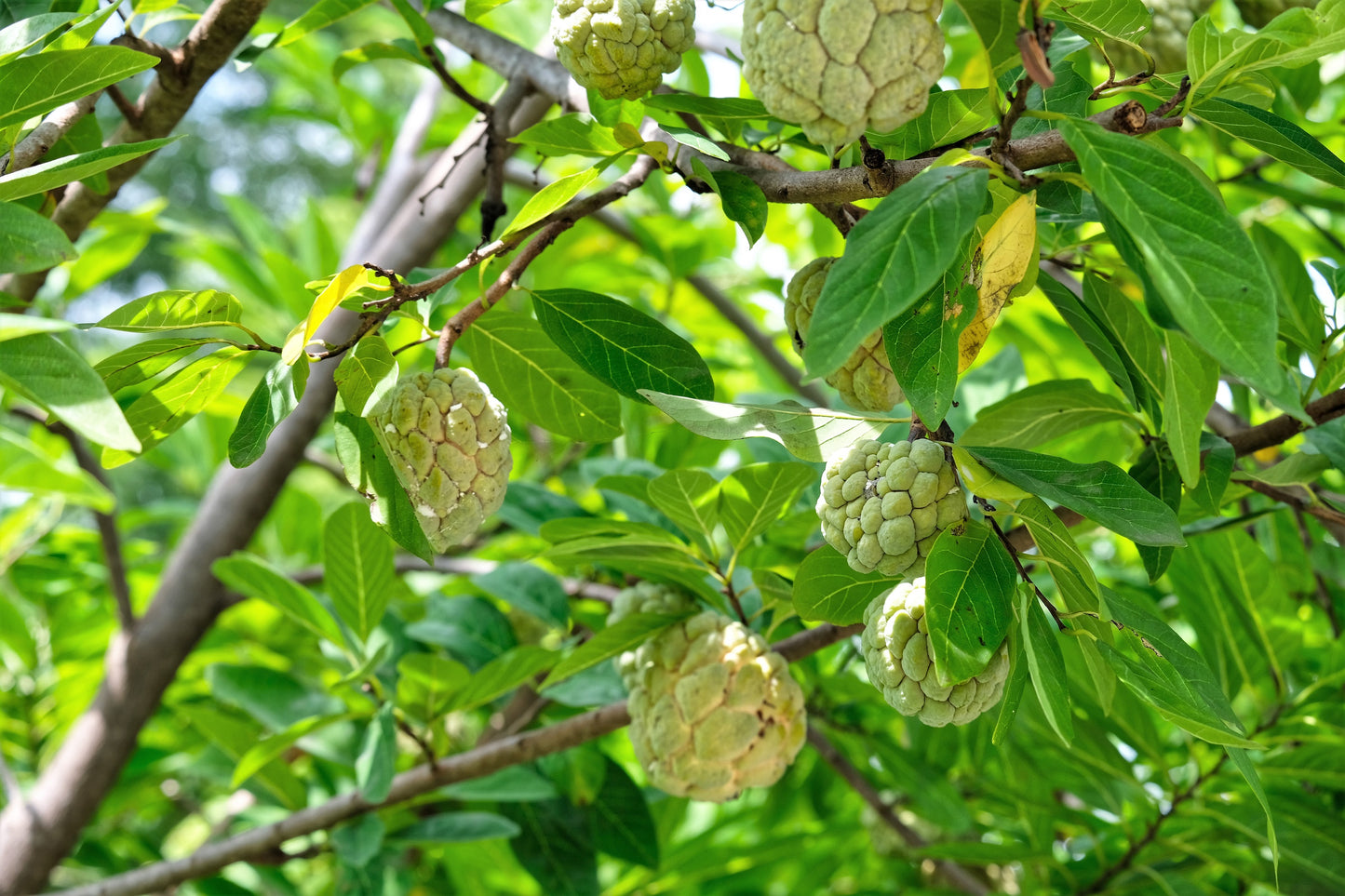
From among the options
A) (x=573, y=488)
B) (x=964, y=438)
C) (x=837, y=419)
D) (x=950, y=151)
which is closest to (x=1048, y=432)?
(x=964, y=438)

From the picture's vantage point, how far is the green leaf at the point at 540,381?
0.97 m

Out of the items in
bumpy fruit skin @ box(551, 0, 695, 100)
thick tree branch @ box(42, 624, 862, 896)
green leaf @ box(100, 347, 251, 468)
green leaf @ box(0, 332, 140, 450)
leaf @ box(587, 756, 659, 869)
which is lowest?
leaf @ box(587, 756, 659, 869)

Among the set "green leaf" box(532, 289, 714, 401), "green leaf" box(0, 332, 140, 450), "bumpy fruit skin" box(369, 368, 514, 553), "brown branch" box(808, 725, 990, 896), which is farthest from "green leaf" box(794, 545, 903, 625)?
"brown branch" box(808, 725, 990, 896)

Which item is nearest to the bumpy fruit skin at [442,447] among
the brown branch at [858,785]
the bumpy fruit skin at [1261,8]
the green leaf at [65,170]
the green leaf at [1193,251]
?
the green leaf at [65,170]

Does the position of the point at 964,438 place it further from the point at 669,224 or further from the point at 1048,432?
the point at 669,224

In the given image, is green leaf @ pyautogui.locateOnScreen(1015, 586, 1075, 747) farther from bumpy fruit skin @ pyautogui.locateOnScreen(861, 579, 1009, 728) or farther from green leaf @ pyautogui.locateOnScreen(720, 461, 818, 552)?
green leaf @ pyautogui.locateOnScreen(720, 461, 818, 552)

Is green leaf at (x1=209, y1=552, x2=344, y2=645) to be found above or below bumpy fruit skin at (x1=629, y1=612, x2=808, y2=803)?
above

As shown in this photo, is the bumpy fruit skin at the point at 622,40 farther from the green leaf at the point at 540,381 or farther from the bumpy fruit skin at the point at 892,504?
the bumpy fruit skin at the point at 892,504

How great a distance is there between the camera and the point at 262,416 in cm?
79

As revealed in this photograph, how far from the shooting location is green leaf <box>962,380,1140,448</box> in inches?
39.0

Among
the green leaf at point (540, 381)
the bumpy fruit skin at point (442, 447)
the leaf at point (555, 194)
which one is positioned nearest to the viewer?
the leaf at point (555, 194)

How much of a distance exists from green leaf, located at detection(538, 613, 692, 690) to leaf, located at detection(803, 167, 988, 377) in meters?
0.55

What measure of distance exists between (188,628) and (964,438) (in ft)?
4.65

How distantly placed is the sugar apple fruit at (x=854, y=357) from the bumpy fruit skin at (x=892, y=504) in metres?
0.10
